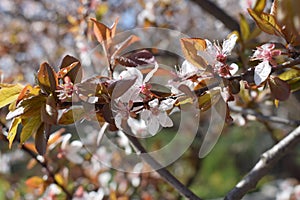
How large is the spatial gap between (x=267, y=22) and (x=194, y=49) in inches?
3.9

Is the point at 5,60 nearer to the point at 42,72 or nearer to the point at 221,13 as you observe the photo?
the point at 221,13

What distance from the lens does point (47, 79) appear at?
23.2 inches

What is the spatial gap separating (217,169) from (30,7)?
2.10 m

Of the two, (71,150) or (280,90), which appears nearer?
(280,90)

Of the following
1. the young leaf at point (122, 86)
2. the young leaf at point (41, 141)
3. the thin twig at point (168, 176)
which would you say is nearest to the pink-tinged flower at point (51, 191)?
the thin twig at point (168, 176)

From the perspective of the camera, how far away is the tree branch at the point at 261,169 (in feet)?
2.51

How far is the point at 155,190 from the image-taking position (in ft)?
5.27

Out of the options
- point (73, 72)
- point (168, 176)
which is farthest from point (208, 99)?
point (168, 176)

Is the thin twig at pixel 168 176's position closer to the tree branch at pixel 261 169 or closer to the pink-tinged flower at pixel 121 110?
the tree branch at pixel 261 169

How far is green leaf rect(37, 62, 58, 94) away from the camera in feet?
1.92

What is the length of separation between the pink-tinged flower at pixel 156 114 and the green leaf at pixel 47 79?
0.40 ft

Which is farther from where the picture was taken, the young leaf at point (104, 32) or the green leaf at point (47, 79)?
the young leaf at point (104, 32)

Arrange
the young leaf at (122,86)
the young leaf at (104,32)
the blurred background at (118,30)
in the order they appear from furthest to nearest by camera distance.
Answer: the blurred background at (118,30) → the young leaf at (104,32) → the young leaf at (122,86)

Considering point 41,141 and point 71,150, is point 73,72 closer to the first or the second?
point 41,141
